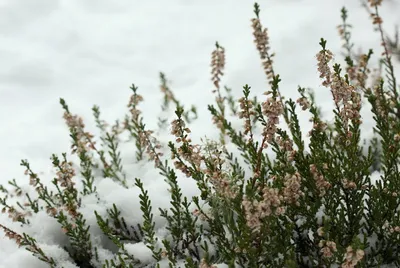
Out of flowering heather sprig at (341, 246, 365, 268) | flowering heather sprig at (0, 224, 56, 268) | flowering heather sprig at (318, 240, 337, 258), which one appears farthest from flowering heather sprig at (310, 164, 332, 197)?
flowering heather sprig at (0, 224, 56, 268)

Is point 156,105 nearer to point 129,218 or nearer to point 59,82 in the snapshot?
point 59,82

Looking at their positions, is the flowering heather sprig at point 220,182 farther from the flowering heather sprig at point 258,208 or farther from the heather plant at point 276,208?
the flowering heather sprig at point 258,208

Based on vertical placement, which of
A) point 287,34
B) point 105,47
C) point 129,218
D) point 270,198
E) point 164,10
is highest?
point 164,10

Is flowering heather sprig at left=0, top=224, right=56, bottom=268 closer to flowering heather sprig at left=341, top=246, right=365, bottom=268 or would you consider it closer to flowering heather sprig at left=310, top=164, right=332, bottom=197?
flowering heather sprig at left=310, top=164, right=332, bottom=197

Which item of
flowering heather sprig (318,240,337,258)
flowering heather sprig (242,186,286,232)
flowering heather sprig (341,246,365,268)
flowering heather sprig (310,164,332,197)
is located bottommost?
flowering heather sprig (341,246,365,268)

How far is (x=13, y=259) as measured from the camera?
2.58 m

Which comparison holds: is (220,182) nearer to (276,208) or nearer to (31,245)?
(276,208)

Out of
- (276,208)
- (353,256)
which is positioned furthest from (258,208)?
(353,256)

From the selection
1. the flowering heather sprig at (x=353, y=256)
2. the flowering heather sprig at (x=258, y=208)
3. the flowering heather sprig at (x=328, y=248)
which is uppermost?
the flowering heather sprig at (x=258, y=208)

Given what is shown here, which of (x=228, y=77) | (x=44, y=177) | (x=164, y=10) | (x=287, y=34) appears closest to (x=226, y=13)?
(x=164, y=10)

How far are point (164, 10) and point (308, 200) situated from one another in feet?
33.6

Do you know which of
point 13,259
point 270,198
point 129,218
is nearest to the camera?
point 270,198

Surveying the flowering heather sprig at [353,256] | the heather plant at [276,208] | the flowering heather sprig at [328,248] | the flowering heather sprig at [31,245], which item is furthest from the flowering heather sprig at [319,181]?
the flowering heather sprig at [31,245]

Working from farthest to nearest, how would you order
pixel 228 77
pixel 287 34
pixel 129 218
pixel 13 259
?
pixel 287 34 → pixel 228 77 → pixel 129 218 → pixel 13 259
